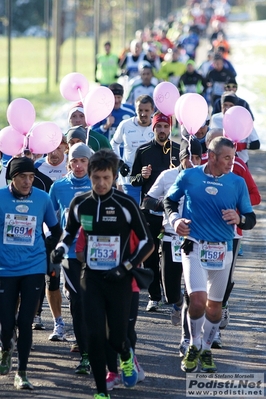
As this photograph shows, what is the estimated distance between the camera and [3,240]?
8078 millimetres

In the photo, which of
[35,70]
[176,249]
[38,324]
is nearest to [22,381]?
[38,324]

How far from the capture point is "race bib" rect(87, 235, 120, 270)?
295 inches

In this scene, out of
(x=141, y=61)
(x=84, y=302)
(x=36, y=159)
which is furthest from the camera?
(x=141, y=61)

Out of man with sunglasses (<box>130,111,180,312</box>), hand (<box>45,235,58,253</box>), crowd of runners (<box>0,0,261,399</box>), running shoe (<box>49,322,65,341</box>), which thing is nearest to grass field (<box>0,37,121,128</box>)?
man with sunglasses (<box>130,111,180,312</box>)

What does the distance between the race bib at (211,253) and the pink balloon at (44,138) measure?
6.53 feet

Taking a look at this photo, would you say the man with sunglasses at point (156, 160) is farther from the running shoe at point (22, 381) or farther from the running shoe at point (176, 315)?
the running shoe at point (22, 381)

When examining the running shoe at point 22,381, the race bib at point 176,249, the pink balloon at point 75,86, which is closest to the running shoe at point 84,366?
the running shoe at point 22,381

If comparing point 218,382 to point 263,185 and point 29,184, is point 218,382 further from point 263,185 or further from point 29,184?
point 263,185

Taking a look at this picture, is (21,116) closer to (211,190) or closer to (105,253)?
(211,190)

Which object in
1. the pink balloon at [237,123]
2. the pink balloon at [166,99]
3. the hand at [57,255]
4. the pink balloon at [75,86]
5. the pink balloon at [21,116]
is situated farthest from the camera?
the pink balloon at [75,86]

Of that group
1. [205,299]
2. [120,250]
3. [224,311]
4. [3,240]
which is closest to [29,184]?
[3,240]

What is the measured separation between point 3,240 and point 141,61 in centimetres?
2001

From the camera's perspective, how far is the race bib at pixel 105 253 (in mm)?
7500

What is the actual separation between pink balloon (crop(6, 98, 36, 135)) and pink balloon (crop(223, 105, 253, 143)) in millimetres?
1868
